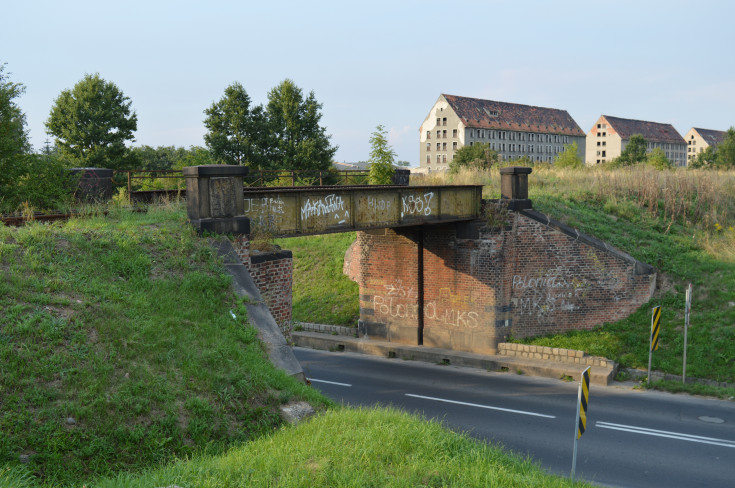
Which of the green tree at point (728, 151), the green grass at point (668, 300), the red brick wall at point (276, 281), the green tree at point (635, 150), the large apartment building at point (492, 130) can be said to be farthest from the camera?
the large apartment building at point (492, 130)

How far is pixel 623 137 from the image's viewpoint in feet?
359

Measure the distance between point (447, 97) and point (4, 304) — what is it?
91.3 m

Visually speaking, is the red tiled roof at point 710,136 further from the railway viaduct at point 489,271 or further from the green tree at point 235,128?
the railway viaduct at point 489,271

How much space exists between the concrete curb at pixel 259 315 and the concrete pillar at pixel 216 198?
36 cm

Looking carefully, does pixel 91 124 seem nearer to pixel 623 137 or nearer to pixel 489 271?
pixel 489 271

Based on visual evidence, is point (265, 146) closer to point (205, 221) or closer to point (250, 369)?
point (205, 221)

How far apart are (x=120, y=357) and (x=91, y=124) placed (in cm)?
4036

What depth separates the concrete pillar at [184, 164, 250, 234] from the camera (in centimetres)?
1245

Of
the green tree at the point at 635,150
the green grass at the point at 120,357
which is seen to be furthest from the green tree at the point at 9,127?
the green tree at the point at 635,150

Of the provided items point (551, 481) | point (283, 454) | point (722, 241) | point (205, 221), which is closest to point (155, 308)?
point (205, 221)

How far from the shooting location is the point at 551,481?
7.69 m

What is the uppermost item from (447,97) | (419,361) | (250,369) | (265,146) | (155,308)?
(447,97)

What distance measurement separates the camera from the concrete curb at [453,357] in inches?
719

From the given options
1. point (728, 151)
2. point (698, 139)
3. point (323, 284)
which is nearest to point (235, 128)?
point (323, 284)
